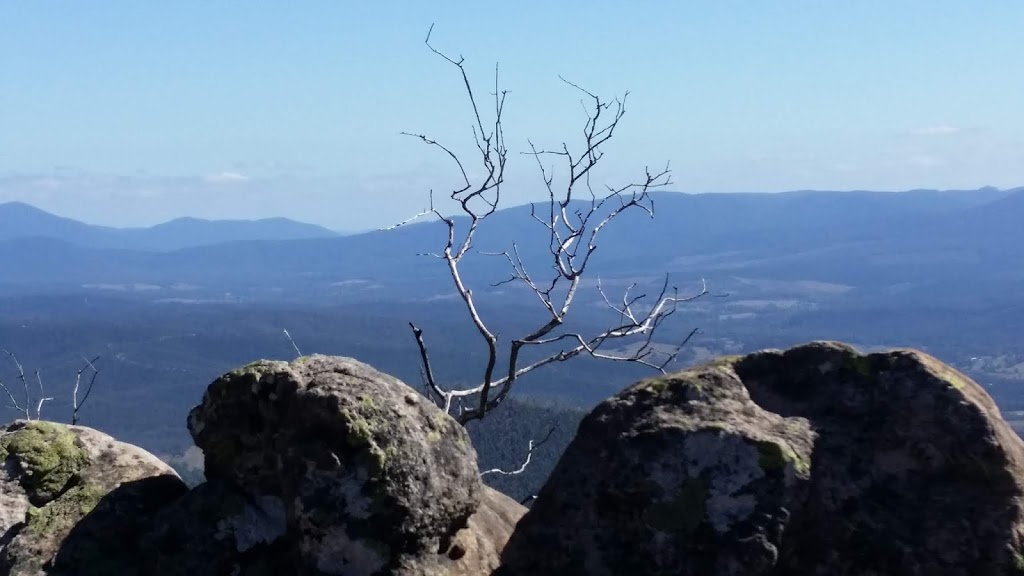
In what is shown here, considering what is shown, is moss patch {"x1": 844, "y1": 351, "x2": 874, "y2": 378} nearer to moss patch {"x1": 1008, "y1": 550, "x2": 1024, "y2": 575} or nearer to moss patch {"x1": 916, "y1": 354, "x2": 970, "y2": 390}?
moss patch {"x1": 916, "y1": 354, "x2": 970, "y2": 390}

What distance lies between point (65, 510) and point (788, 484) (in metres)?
5.13

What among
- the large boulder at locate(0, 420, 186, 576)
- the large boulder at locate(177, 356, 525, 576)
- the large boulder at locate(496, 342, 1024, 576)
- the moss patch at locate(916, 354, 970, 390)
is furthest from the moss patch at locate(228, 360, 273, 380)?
the moss patch at locate(916, 354, 970, 390)

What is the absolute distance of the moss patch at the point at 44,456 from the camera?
23.6 feet

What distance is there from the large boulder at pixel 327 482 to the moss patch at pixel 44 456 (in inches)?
40.7

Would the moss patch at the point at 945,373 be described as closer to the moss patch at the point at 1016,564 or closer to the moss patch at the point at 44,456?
the moss patch at the point at 1016,564

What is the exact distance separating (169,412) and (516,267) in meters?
148

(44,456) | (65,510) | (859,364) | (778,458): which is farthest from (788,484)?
(44,456)

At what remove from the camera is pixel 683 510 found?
5980 millimetres

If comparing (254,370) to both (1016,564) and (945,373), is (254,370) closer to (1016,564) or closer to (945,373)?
(945,373)

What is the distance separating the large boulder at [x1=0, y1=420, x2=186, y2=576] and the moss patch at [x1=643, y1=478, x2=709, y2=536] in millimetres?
3569

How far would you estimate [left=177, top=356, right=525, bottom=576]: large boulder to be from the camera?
Answer: 6.05 metres

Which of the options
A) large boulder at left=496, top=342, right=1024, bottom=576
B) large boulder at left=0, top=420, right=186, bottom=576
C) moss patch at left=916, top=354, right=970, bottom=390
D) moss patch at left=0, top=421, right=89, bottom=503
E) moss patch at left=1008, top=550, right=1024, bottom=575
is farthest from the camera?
moss patch at left=0, top=421, right=89, bottom=503

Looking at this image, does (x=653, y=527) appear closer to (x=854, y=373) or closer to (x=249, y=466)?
(x=854, y=373)

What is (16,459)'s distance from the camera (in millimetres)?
7273
